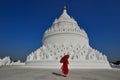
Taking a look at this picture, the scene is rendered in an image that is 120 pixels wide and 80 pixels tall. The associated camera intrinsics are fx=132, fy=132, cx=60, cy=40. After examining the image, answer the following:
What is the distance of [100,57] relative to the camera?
77.6 ft

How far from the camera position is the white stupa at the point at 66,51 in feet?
71.4

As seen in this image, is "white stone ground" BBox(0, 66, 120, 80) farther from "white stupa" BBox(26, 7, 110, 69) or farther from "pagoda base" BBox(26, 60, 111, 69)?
"white stupa" BBox(26, 7, 110, 69)

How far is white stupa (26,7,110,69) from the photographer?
21772 mm

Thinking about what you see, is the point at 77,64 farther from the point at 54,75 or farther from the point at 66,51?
the point at 54,75

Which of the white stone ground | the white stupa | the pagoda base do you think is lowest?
the white stone ground

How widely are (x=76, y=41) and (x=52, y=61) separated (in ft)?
31.5

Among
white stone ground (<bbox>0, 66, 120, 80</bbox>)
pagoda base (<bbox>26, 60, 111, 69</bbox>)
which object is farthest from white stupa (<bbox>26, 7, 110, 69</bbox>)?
white stone ground (<bbox>0, 66, 120, 80</bbox>)

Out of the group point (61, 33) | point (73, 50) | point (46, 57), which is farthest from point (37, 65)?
point (61, 33)

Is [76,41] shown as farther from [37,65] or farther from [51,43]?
[37,65]

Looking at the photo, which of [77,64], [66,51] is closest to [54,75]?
[77,64]

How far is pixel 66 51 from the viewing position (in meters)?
24.8

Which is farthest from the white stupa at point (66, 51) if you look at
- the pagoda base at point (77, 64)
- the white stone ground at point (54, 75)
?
the white stone ground at point (54, 75)

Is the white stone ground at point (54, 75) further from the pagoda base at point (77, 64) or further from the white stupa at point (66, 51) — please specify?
the white stupa at point (66, 51)

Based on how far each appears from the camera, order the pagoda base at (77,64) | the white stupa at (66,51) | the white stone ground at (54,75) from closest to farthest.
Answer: the white stone ground at (54,75)
the pagoda base at (77,64)
the white stupa at (66,51)
